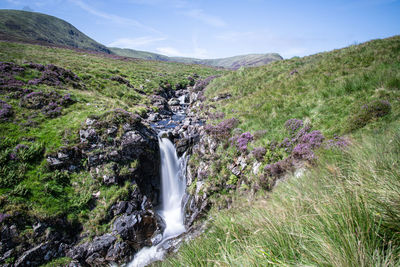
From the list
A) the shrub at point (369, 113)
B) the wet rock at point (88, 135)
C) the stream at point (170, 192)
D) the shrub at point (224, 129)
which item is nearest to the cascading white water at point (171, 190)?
the stream at point (170, 192)

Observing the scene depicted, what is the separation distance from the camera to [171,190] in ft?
45.5

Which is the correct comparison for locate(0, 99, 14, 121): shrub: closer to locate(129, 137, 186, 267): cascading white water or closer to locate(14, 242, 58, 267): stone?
locate(14, 242, 58, 267): stone

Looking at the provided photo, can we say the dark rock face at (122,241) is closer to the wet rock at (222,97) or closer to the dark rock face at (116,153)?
the dark rock face at (116,153)

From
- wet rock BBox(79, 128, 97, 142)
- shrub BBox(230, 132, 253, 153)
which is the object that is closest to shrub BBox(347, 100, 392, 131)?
shrub BBox(230, 132, 253, 153)

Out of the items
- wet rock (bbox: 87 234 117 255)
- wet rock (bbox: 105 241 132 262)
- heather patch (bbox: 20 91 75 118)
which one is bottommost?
wet rock (bbox: 105 241 132 262)

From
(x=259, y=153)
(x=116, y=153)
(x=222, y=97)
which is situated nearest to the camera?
(x=259, y=153)

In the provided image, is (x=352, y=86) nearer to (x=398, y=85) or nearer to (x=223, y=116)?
(x=398, y=85)

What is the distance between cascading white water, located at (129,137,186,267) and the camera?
35.8 feet

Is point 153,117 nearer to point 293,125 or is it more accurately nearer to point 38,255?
point 38,255

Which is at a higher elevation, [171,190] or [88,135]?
[88,135]

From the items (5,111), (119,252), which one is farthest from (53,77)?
(119,252)

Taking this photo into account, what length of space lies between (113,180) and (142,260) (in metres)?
4.97

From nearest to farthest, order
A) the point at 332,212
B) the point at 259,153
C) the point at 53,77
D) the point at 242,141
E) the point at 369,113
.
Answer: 1. the point at 332,212
2. the point at 369,113
3. the point at 259,153
4. the point at 242,141
5. the point at 53,77

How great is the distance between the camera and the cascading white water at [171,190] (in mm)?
10909
